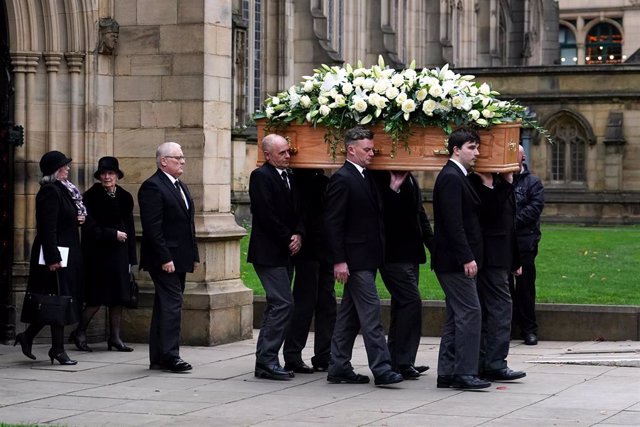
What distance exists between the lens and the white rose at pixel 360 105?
12.8m

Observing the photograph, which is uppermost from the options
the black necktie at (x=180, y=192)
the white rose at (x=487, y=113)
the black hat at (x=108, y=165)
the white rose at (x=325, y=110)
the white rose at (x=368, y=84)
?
the white rose at (x=368, y=84)

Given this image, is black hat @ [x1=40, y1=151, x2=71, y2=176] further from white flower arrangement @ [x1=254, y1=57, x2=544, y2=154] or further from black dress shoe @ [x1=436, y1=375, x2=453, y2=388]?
black dress shoe @ [x1=436, y1=375, x2=453, y2=388]

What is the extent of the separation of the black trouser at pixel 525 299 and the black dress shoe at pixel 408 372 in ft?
9.34

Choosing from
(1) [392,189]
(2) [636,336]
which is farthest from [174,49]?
(2) [636,336]

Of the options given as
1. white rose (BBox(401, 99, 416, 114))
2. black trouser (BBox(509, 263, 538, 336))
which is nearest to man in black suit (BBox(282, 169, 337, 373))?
white rose (BBox(401, 99, 416, 114))

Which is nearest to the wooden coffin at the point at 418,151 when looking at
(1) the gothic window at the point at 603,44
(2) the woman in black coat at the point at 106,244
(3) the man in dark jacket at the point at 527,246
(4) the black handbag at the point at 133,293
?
(2) the woman in black coat at the point at 106,244

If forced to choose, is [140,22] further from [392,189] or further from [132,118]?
[392,189]

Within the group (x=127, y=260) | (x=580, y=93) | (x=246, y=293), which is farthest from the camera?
(x=580, y=93)

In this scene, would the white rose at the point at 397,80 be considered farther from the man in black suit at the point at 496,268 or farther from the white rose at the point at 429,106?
the man in black suit at the point at 496,268

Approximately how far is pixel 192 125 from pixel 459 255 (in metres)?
4.17

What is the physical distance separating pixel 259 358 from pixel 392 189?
177 centimetres

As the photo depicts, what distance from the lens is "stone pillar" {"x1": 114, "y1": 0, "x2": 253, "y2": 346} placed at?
15367 millimetres

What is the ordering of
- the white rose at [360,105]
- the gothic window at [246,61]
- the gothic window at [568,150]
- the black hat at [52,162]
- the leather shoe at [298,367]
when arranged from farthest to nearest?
the gothic window at [568,150] < the gothic window at [246,61] < the black hat at [52,162] < the leather shoe at [298,367] < the white rose at [360,105]

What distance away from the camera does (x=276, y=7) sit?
41719 millimetres
